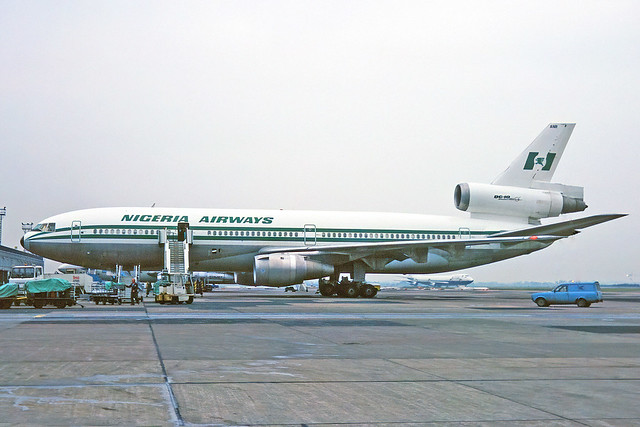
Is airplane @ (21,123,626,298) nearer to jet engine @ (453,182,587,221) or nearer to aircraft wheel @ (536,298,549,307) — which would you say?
jet engine @ (453,182,587,221)

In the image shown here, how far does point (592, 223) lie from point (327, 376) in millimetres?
35418

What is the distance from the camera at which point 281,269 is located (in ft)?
127

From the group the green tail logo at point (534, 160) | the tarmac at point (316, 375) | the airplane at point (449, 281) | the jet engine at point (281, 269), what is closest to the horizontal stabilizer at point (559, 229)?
the green tail logo at point (534, 160)

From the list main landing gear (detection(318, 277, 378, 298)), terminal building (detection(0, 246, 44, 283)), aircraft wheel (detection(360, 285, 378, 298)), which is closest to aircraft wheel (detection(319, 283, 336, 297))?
main landing gear (detection(318, 277, 378, 298))

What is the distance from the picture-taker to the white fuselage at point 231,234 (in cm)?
3966

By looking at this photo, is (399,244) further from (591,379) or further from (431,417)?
(431,417)

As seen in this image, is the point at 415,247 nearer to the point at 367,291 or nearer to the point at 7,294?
the point at 367,291

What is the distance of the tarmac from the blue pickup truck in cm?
1514

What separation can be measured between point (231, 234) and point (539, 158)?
2048cm

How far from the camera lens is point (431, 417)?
6.97 m

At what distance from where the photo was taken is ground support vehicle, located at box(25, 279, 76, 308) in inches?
1147

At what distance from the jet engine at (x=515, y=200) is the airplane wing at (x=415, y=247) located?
2.20 metres

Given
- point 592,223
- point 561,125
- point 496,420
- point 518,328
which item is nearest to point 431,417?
point 496,420

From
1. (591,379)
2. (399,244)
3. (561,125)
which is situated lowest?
(591,379)
